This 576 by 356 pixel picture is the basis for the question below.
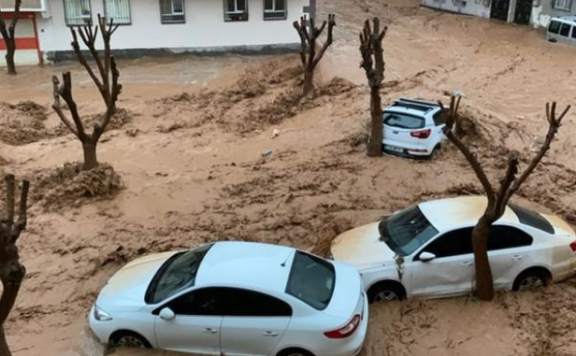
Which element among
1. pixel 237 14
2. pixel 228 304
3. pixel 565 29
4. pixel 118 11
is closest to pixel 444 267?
pixel 228 304

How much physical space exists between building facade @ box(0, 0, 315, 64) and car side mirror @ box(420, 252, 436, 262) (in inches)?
767

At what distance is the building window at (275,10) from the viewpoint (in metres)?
27.3

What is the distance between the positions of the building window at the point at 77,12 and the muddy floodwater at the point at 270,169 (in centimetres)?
180

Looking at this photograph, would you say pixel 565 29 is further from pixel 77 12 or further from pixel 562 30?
pixel 77 12

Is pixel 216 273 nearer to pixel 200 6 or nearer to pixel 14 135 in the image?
pixel 14 135

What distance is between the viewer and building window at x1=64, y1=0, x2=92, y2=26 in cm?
2556

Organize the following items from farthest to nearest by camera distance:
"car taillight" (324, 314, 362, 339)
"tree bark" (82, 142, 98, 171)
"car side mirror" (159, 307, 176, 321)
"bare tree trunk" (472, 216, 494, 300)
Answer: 1. "tree bark" (82, 142, 98, 171)
2. "bare tree trunk" (472, 216, 494, 300)
3. "car side mirror" (159, 307, 176, 321)
4. "car taillight" (324, 314, 362, 339)

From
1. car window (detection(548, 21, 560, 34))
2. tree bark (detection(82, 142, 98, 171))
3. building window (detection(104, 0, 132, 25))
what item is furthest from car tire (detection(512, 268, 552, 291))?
building window (detection(104, 0, 132, 25))

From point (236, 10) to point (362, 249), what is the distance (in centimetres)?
1926

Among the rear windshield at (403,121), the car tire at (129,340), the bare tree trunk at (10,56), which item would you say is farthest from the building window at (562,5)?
the car tire at (129,340)

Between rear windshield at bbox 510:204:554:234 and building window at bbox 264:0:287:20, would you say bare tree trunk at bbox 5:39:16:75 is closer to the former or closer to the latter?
building window at bbox 264:0:287:20

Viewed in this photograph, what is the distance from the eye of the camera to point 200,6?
26.7 meters

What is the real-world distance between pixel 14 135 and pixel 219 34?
1116 centimetres

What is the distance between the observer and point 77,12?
25.7 metres
